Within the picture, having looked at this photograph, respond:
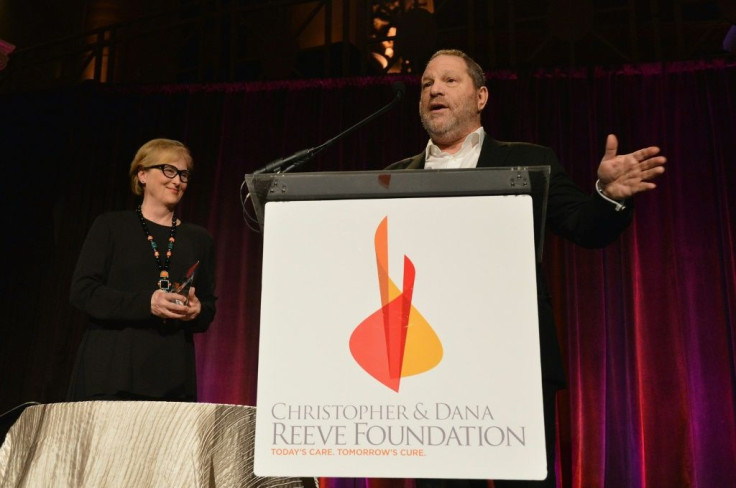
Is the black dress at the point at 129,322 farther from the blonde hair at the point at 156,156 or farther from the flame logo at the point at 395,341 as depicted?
the flame logo at the point at 395,341

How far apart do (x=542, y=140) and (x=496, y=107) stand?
0.35m

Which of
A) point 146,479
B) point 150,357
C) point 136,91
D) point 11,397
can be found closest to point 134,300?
point 150,357

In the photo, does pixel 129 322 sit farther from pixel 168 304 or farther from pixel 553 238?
pixel 553 238

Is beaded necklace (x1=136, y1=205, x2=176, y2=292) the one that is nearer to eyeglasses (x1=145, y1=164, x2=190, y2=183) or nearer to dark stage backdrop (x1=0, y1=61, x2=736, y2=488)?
eyeglasses (x1=145, y1=164, x2=190, y2=183)

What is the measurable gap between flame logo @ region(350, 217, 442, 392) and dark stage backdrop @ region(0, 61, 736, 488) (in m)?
3.32

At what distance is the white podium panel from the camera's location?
1120 millimetres

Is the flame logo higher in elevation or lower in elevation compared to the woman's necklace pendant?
lower

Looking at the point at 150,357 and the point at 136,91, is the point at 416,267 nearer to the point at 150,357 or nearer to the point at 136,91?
the point at 150,357

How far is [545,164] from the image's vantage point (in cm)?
178

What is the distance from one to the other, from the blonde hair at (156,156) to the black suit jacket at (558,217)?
1061 millimetres

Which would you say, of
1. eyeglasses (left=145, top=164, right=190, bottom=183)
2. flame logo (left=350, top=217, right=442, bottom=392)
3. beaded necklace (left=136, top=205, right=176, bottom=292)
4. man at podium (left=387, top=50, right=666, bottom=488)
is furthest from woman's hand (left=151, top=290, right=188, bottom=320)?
flame logo (left=350, top=217, right=442, bottom=392)

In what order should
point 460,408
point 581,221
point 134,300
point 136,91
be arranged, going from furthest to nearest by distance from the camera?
point 136,91 → point 134,300 → point 581,221 → point 460,408

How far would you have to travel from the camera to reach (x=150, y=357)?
215 cm

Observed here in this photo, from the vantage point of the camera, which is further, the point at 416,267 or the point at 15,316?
the point at 15,316
